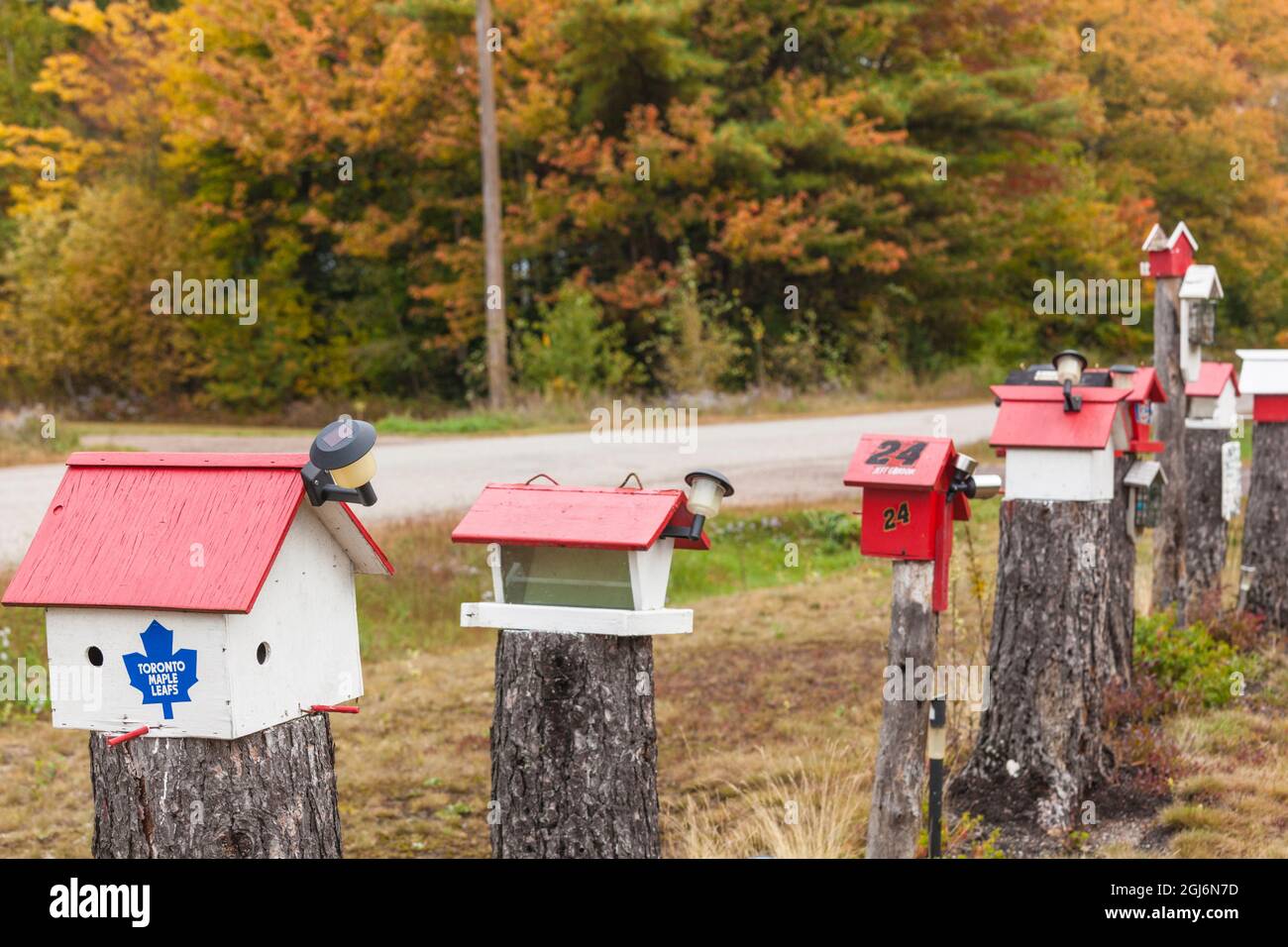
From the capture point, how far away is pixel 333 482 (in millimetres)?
2658

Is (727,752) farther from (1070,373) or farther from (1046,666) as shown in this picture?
(1070,373)

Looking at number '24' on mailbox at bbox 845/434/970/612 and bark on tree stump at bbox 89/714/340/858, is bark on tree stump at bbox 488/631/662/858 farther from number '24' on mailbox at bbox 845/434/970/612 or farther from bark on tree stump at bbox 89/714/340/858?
number '24' on mailbox at bbox 845/434/970/612

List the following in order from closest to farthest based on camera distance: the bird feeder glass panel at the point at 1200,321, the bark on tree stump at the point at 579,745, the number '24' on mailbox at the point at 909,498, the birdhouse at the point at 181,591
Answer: the birdhouse at the point at 181,591 → the bark on tree stump at the point at 579,745 → the number '24' on mailbox at the point at 909,498 → the bird feeder glass panel at the point at 1200,321

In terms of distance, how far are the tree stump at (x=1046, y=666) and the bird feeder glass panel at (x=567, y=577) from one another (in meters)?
2.37

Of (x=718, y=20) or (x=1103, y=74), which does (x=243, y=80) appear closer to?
(x=718, y=20)

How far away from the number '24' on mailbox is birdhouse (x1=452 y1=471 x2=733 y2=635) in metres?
0.96

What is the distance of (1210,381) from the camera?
776 cm

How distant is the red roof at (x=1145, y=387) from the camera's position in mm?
5789

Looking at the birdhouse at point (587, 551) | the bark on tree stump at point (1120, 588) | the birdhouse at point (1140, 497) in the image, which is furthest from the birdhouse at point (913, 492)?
the birdhouse at point (1140, 497)

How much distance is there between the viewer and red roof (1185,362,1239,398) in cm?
769

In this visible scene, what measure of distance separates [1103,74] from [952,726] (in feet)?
84.8

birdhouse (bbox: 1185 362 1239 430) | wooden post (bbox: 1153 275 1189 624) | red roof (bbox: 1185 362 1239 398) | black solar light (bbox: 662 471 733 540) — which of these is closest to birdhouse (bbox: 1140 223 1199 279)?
wooden post (bbox: 1153 275 1189 624)
